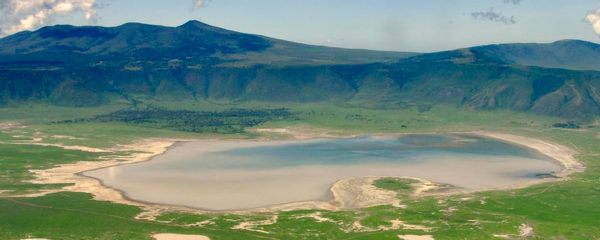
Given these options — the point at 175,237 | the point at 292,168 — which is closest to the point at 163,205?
the point at 175,237

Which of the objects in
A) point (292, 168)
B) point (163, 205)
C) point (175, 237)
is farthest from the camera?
point (292, 168)

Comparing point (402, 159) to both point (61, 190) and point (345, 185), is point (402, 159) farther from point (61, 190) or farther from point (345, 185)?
point (61, 190)

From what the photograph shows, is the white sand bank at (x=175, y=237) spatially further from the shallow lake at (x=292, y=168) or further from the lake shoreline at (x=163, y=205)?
the shallow lake at (x=292, y=168)

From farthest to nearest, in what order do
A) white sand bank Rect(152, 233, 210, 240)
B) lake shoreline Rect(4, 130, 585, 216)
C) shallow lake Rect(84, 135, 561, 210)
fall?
1. shallow lake Rect(84, 135, 561, 210)
2. lake shoreline Rect(4, 130, 585, 216)
3. white sand bank Rect(152, 233, 210, 240)

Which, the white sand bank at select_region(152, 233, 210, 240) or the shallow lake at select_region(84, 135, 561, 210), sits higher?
the shallow lake at select_region(84, 135, 561, 210)

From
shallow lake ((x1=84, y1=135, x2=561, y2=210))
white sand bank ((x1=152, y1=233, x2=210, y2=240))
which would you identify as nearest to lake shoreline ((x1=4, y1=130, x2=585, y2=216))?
shallow lake ((x1=84, y1=135, x2=561, y2=210))

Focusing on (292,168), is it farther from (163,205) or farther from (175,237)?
(175,237)

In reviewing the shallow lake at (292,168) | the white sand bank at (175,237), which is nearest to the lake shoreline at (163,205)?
the shallow lake at (292,168)

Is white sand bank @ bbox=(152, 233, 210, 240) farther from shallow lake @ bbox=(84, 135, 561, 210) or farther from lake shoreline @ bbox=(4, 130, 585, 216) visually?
shallow lake @ bbox=(84, 135, 561, 210)
